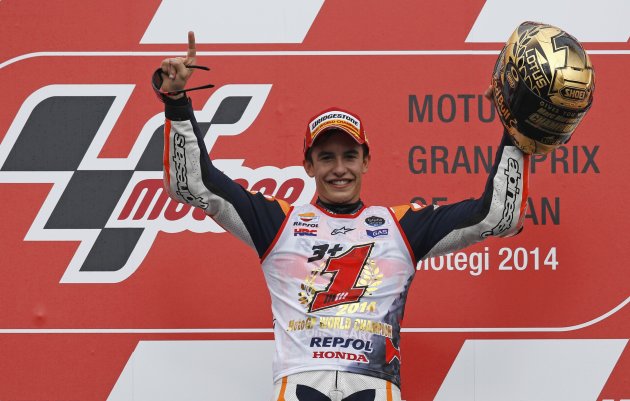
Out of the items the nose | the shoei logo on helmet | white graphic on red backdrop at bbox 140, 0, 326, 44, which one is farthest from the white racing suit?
white graphic on red backdrop at bbox 140, 0, 326, 44

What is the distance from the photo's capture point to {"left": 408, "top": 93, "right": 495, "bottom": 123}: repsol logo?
2832mm

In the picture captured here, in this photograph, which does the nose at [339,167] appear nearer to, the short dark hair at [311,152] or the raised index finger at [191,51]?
the short dark hair at [311,152]

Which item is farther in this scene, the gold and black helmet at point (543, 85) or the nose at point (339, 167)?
the nose at point (339, 167)

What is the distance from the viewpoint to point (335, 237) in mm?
2414

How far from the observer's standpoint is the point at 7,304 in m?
2.82

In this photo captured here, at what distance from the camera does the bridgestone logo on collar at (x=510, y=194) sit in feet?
7.35

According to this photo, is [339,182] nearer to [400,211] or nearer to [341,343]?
[400,211]

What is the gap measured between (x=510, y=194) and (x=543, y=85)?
31 centimetres

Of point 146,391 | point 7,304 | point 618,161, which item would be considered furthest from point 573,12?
point 7,304

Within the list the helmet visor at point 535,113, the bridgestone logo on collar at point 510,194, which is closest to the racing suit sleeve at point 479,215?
the bridgestone logo on collar at point 510,194

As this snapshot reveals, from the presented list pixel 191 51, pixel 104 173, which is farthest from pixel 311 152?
pixel 104 173

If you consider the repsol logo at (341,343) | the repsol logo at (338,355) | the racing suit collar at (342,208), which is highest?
the racing suit collar at (342,208)

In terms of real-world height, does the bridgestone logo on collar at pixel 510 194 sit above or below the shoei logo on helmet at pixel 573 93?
below

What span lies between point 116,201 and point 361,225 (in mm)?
828
